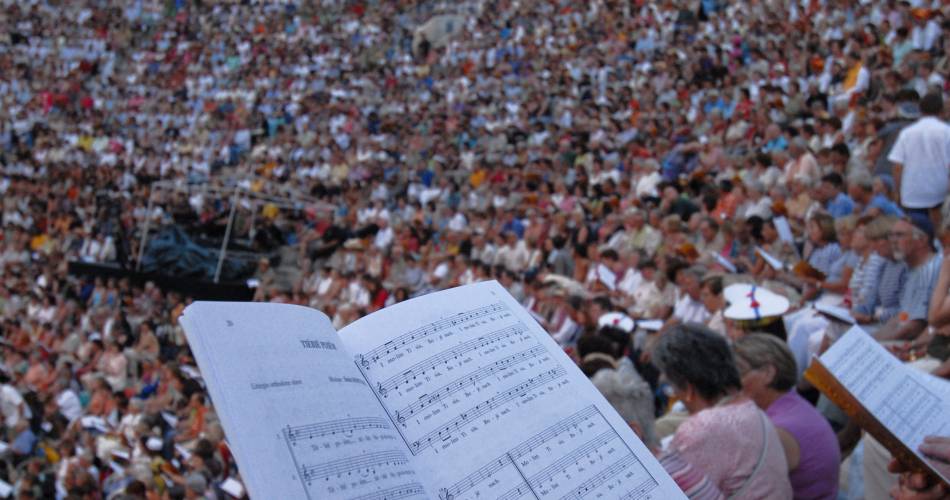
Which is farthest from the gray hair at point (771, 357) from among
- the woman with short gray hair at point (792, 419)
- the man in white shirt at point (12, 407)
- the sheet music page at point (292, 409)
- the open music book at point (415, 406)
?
the man in white shirt at point (12, 407)

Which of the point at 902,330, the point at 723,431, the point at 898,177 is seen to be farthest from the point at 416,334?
the point at 898,177

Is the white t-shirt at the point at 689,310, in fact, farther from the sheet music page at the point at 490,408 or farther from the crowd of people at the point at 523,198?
the sheet music page at the point at 490,408

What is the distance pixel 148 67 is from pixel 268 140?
8065mm

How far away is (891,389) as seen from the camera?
7.59ft

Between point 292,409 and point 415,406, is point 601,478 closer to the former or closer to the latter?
point 415,406

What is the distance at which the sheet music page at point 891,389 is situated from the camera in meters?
2.21

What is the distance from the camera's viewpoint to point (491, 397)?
1.47 meters

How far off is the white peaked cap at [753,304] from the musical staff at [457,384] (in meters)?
3.35

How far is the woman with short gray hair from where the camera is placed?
2.87 m

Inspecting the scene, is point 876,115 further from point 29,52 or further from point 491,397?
point 29,52

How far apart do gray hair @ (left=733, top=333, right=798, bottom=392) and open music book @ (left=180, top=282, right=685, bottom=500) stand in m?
1.46

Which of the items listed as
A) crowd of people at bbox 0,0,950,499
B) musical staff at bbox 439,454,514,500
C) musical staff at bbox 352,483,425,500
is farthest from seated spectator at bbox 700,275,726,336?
musical staff at bbox 352,483,425,500

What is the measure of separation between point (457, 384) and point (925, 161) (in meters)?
5.93

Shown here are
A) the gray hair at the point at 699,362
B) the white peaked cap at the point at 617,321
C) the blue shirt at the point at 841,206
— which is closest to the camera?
the gray hair at the point at 699,362
